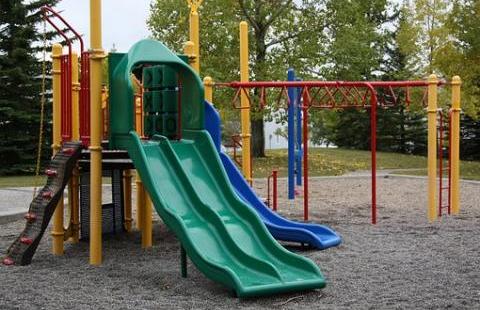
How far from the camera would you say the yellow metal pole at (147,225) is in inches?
339

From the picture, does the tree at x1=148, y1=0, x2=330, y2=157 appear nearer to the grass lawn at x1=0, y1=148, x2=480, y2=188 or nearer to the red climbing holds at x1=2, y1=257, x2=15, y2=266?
the grass lawn at x1=0, y1=148, x2=480, y2=188

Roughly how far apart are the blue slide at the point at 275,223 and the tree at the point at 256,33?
1634 cm

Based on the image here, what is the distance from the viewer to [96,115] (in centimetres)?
756

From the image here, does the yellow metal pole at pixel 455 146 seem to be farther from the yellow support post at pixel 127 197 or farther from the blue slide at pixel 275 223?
A: the yellow support post at pixel 127 197

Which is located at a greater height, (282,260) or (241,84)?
(241,84)

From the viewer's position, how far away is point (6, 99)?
2655cm

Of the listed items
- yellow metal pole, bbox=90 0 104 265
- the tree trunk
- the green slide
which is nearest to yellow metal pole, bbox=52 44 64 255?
yellow metal pole, bbox=90 0 104 265

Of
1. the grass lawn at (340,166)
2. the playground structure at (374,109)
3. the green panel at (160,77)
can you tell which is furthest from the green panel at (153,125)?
the grass lawn at (340,166)

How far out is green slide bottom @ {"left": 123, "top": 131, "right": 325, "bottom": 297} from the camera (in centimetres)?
618

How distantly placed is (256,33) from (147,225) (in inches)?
756

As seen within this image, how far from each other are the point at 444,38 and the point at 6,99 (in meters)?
17.5

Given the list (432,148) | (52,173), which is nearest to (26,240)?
(52,173)

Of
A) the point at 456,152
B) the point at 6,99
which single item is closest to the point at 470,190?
the point at 456,152

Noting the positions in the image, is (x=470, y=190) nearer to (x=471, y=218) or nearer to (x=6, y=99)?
(x=471, y=218)
